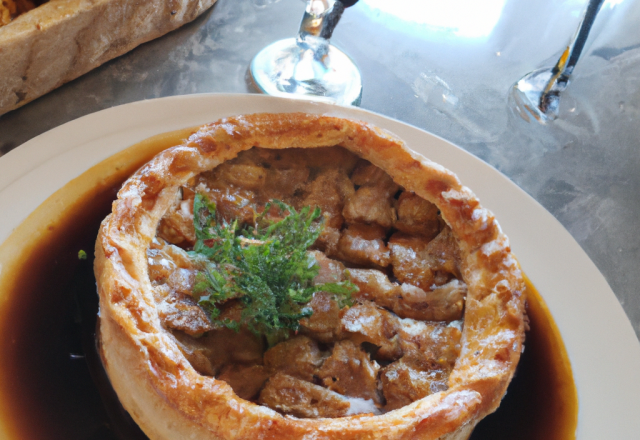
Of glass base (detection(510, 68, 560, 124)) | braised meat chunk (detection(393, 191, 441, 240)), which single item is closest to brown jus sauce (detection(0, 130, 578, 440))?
braised meat chunk (detection(393, 191, 441, 240))

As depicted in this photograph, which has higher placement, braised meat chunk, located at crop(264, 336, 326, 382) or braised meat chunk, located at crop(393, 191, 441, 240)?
braised meat chunk, located at crop(393, 191, 441, 240)

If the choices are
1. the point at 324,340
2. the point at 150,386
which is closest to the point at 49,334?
the point at 150,386

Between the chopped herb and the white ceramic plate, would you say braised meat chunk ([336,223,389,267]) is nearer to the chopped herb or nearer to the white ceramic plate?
the chopped herb

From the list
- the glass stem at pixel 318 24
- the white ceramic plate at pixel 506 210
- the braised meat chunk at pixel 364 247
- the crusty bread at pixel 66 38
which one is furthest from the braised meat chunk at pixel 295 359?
the glass stem at pixel 318 24

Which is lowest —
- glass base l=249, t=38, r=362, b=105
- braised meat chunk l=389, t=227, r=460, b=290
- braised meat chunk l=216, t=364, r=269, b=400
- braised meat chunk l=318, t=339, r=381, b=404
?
glass base l=249, t=38, r=362, b=105

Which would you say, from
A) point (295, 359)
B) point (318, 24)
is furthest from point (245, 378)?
point (318, 24)

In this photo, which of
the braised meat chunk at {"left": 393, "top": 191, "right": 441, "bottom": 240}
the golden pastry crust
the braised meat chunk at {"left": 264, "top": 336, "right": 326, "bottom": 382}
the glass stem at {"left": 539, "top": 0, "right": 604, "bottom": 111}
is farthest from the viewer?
the glass stem at {"left": 539, "top": 0, "right": 604, "bottom": 111}

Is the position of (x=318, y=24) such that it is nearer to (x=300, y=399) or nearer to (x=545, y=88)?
(x=545, y=88)
